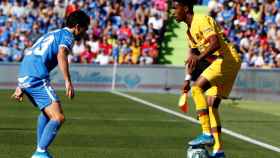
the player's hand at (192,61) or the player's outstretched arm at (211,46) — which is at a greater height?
the player's outstretched arm at (211,46)

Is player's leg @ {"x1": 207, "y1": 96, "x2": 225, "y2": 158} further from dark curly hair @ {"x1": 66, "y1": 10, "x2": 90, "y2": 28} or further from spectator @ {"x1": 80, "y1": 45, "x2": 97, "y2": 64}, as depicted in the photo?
spectator @ {"x1": 80, "y1": 45, "x2": 97, "y2": 64}

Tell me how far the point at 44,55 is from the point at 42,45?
0.13m

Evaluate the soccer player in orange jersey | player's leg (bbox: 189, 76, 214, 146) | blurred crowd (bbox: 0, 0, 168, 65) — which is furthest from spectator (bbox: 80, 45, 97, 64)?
player's leg (bbox: 189, 76, 214, 146)

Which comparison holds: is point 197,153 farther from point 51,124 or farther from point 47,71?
point 47,71

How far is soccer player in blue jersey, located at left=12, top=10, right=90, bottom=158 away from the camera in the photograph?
34.1 feet

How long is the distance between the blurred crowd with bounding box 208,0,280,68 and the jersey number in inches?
986

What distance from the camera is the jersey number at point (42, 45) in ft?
34.4

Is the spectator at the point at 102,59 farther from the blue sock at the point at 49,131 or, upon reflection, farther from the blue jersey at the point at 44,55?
the blue sock at the point at 49,131

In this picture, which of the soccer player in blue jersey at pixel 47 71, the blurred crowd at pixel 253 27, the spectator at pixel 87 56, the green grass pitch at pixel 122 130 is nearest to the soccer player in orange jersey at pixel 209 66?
the green grass pitch at pixel 122 130

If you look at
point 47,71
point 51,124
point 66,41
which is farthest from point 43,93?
point 66,41

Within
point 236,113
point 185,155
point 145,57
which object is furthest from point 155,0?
point 185,155

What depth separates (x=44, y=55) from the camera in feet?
34.4

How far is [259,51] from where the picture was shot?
35656mm

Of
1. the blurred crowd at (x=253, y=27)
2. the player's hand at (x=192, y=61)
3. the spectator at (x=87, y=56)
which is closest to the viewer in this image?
the player's hand at (x=192, y=61)
